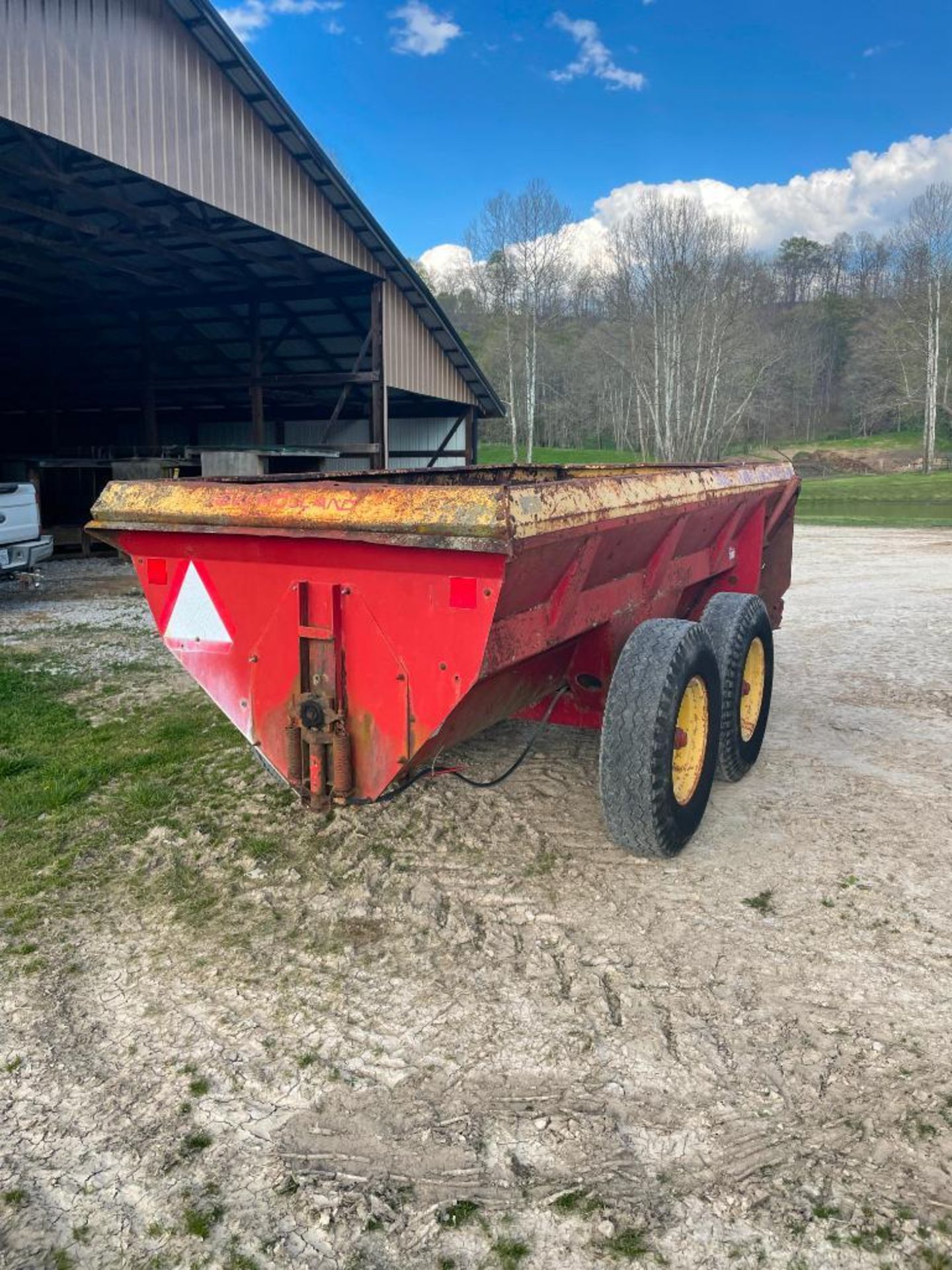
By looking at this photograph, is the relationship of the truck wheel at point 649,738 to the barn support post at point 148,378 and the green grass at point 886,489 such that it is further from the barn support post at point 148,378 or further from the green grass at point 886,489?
the green grass at point 886,489

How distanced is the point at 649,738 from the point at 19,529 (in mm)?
8403

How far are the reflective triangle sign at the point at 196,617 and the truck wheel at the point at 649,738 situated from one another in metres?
1.52

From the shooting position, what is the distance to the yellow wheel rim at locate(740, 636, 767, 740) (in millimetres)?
4930

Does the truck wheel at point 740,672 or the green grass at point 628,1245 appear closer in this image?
the green grass at point 628,1245

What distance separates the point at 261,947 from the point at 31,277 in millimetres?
16957

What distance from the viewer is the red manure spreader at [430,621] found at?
2924mm

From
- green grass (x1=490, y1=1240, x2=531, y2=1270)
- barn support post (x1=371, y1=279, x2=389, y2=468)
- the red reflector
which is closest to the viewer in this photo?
green grass (x1=490, y1=1240, x2=531, y2=1270)

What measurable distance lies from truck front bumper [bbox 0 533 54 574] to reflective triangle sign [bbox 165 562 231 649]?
22.9 ft

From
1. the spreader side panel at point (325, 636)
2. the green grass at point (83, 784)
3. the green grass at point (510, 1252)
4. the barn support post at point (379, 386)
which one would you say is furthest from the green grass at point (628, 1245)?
the barn support post at point (379, 386)

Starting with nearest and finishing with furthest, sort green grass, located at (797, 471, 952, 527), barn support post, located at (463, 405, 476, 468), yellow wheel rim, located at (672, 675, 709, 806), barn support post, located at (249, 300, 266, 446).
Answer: yellow wheel rim, located at (672, 675, 709, 806), barn support post, located at (249, 300, 266, 446), barn support post, located at (463, 405, 476, 468), green grass, located at (797, 471, 952, 527)

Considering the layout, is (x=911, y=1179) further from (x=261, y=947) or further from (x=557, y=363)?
(x=557, y=363)

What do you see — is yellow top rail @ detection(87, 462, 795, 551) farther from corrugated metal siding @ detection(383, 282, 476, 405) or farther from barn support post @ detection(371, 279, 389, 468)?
corrugated metal siding @ detection(383, 282, 476, 405)

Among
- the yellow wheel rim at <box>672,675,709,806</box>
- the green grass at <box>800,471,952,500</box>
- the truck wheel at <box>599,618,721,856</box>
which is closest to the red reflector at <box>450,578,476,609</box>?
the truck wheel at <box>599,618,721,856</box>

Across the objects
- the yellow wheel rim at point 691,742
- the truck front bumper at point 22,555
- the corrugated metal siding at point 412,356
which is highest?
the corrugated metal siding at point 412,356
